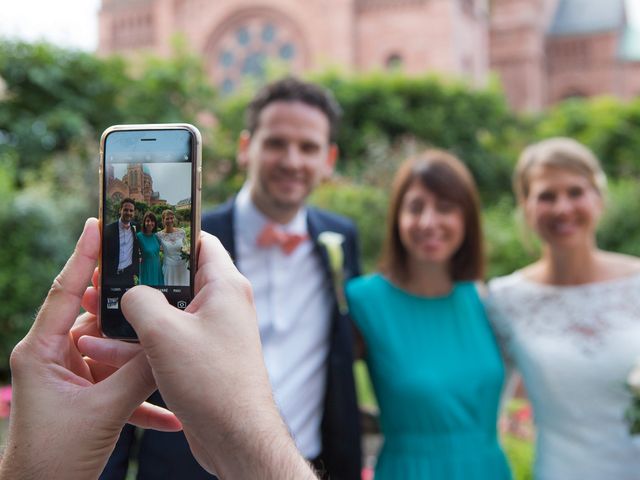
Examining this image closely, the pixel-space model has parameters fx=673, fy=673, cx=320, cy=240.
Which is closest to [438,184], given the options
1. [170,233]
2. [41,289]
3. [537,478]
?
[537,478]

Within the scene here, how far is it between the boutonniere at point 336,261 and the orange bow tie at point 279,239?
123 millimetres

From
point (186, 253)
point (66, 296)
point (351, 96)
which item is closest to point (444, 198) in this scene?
point (186, 253)

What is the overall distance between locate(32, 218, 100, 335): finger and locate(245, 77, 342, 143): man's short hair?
213 centimetres

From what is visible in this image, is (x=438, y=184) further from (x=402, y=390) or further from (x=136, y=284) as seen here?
(x=136, y=284)

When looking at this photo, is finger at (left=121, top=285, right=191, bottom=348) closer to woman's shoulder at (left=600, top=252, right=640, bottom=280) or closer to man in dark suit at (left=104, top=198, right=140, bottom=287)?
man in dark suit at (left=104, top=198, right=140, bottom=287)

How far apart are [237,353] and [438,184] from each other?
2.28 meters

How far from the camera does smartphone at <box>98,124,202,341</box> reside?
112 cm

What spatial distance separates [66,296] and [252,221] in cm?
194

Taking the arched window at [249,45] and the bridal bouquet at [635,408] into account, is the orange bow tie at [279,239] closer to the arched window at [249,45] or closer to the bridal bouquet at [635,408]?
the bridal bouquet at [635,408]

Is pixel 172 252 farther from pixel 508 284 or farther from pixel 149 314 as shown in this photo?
pixel 508 284

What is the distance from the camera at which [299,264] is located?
2.93m

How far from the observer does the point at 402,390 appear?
9.78 feet

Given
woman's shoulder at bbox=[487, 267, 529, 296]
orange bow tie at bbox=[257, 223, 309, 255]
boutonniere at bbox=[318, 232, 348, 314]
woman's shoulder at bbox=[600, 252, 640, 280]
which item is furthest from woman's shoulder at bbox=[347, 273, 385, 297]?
woman's shoulder at bbox=[600, 252, 640, 280]

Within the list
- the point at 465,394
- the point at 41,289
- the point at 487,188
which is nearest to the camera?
the point at 465,394
